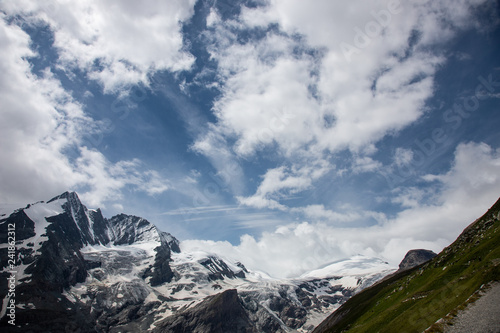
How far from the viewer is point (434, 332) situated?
101 feet

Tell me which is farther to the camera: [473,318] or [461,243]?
[461,243]

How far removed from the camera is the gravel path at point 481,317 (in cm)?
2931

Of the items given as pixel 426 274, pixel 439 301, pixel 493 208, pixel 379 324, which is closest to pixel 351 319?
pixel 426 274

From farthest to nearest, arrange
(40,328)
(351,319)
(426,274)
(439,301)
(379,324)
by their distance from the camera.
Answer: (40,328), (351,319), (426,274), (379,324), (439,301)

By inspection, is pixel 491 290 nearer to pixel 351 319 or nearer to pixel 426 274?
pixel 426 274

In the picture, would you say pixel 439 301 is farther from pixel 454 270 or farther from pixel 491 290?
pixel 454 270

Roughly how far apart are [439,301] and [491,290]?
34.0 feet

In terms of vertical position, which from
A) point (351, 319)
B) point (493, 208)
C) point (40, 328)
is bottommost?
point (351, 319)

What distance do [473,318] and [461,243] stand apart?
56.8 meters

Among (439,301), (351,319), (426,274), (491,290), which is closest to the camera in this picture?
(491,290)

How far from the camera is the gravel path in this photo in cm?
2931

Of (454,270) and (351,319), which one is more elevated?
(454,270)

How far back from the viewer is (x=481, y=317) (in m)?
31.2

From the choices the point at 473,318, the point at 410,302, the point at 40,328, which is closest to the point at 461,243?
the point at 410,302
